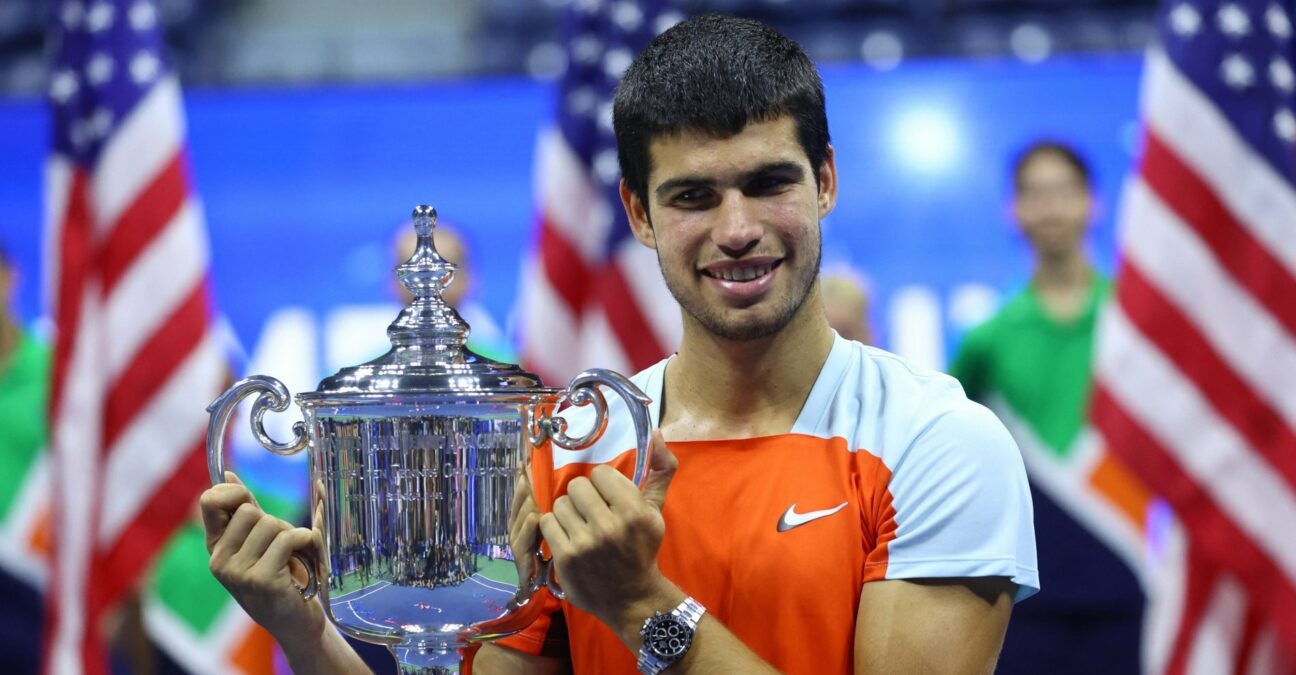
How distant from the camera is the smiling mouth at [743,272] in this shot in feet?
5.42

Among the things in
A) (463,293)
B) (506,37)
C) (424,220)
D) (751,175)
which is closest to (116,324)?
(463,293)

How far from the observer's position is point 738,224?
63.9 inches

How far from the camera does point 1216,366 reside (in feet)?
12.4

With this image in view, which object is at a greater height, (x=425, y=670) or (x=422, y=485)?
(x=422, y=485)

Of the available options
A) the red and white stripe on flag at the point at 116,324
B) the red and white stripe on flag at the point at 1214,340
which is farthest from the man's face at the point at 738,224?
the red and white stripe on flag at the point at 116,324

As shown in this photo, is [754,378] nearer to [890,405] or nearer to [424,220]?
[890,405]

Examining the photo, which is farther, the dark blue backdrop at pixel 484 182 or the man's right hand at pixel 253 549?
the dark blue backdrop at pixel 484 182

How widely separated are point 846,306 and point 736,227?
311 centimetres

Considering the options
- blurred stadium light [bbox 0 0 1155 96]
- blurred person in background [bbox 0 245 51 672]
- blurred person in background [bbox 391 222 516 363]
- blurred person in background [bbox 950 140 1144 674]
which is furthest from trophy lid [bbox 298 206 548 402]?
blurred stadium light [bbox 0 0 1155 96]

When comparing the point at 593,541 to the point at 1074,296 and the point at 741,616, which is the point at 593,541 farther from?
the point at 1074,296

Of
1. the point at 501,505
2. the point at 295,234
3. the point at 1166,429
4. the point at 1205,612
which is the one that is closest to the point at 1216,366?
the point at 1166,429

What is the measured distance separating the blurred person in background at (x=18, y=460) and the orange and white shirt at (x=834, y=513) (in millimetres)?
4159

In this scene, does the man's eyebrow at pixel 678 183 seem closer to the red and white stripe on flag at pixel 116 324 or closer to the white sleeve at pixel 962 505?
the white sleeve at pixel 962 505

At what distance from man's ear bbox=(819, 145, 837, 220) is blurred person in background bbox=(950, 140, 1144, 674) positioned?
2.85 metres
